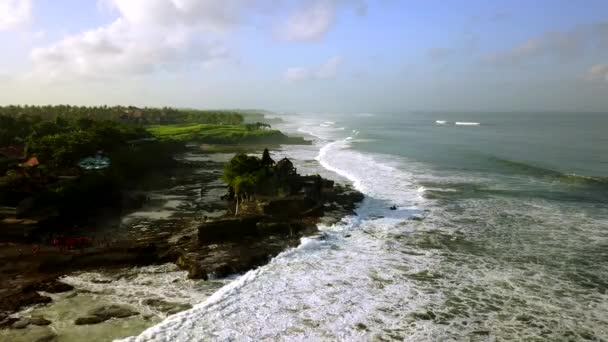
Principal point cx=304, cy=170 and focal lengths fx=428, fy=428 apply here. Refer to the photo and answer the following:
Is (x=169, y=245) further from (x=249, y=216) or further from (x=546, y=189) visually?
(x=546, y=189)

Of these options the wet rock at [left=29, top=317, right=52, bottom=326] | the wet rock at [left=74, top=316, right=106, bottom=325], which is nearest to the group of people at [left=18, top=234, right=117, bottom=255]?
the wet rock at [left=29, top=317, right=52, bottom=326]

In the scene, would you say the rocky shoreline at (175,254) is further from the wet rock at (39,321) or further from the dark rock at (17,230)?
the dark rock at (17,230)

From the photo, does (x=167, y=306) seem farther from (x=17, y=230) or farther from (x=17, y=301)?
(x=17, y=230)

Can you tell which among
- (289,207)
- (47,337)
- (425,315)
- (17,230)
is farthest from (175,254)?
(425,315)

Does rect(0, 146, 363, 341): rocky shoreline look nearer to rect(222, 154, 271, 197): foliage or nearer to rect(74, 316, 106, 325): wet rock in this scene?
rect(74, 316, 106, 325): wet rock

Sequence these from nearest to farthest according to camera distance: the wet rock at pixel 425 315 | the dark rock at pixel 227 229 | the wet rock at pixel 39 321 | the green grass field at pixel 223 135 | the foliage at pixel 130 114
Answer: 1. the wet rock at pixel 39 321
2. the wet rock at pixel 425 315
3. the dark rock at pixel 227 229
4. the green grass field at pixel 223 135
5. the foliage at pixel 130 114

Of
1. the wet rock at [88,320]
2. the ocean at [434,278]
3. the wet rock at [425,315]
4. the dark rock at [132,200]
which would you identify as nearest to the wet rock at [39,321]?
the wet rock at [88,320]

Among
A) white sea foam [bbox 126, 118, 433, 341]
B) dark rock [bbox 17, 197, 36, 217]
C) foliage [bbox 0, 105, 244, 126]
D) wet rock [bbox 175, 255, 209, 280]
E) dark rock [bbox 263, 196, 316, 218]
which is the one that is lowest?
white sea foam [bbox 126, 118, 433, 341]
